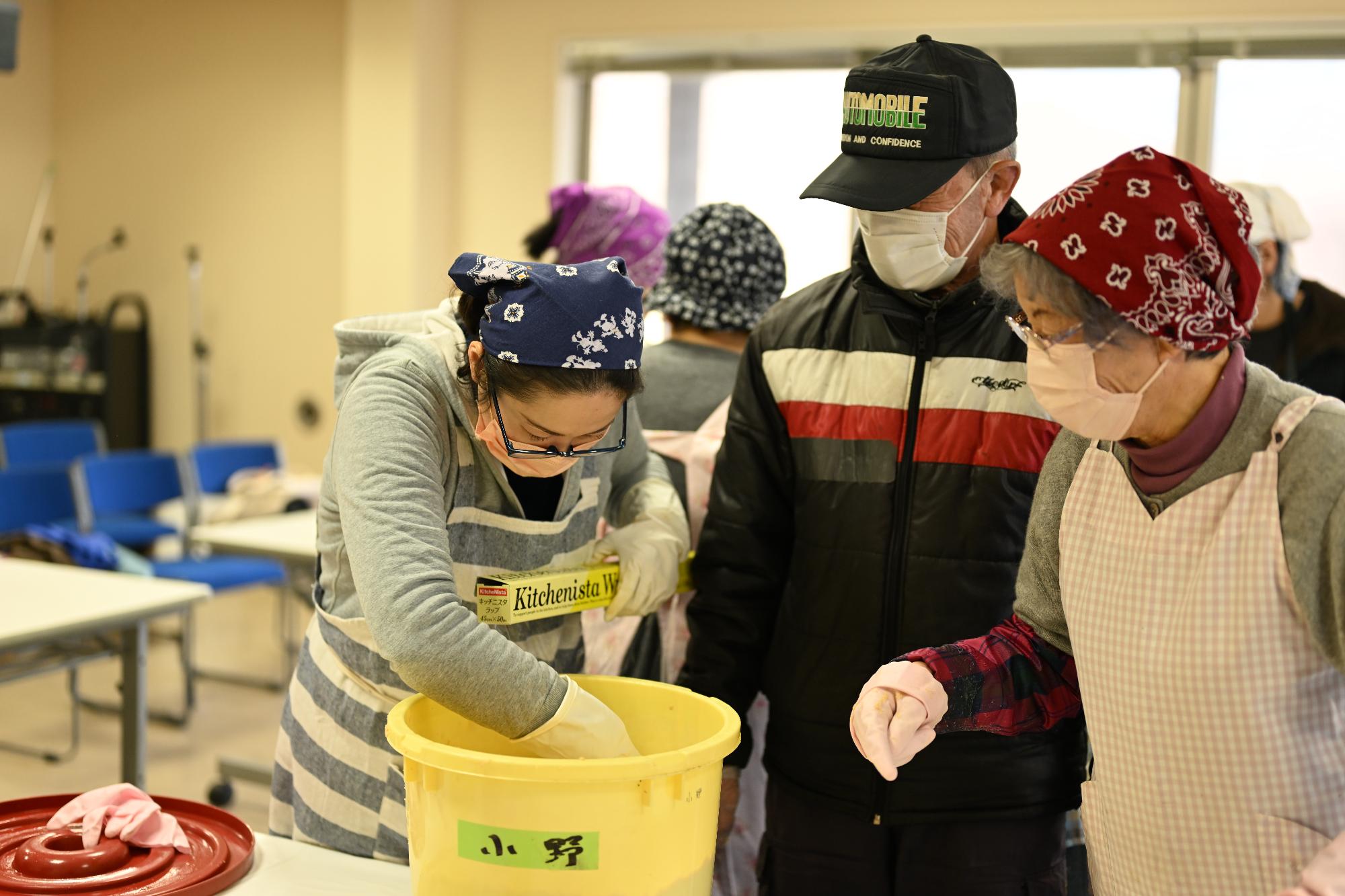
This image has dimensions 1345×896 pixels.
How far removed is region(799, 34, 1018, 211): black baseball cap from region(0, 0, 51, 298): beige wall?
716 cm

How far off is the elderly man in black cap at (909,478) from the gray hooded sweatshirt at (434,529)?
0.28m

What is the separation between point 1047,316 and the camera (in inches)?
45.7

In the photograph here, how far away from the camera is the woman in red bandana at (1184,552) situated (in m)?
1.07

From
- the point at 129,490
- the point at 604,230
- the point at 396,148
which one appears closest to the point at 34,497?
the point at 129,490

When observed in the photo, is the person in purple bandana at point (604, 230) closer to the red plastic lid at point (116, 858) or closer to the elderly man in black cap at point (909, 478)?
the elderly man in black cap at point (909, 478)

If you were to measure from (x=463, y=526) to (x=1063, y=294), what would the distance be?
692 mm

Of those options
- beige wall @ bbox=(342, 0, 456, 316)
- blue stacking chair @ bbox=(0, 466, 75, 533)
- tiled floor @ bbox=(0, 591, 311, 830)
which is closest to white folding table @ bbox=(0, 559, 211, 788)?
tiled floor @ bbox=(0, 591, 311, 830)

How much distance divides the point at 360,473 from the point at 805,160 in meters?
4.77

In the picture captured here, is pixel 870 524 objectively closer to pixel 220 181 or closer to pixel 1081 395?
pixel 1081 395

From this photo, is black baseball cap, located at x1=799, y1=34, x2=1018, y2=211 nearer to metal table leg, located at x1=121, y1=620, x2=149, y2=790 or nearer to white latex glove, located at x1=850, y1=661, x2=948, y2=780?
white latex glove, located at x1=850, y1=661, x2=948, y2=780

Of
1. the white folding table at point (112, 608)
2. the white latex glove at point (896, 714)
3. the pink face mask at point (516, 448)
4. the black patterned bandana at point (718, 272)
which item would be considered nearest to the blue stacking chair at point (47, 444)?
the white folding table at point (112, 608)

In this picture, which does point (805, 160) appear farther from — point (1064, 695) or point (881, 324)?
point (1064, 695)

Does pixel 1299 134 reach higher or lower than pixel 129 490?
higher

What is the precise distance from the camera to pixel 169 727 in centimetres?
445
